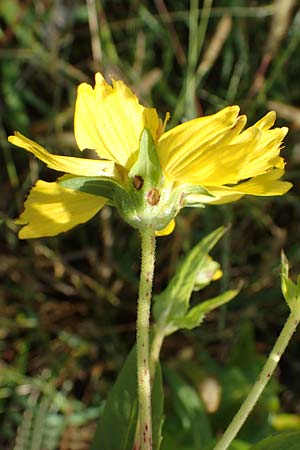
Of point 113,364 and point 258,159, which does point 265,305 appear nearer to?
point 113,364

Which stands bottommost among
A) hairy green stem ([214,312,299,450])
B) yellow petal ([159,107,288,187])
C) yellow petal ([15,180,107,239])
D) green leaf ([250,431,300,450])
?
green leaf ([250,431,300,450])

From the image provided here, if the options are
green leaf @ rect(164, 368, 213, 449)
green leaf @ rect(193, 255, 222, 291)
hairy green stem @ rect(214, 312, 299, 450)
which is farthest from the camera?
green leaf @ rect(164, 368, 213, 449)

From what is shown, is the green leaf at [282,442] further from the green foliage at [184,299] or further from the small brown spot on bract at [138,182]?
the small brown spot on bract at [138,182]

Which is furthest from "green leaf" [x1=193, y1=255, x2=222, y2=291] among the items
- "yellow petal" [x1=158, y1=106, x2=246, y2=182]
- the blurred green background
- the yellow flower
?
the blurred green background

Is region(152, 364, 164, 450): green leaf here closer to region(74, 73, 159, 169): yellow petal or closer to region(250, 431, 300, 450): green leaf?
region(250, 431, 300, 450): green leaf

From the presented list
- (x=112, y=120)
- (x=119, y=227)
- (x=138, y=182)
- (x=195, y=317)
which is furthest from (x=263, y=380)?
(x=119, y=227)

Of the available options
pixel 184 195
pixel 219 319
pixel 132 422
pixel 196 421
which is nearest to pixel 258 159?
pixel 184 195
